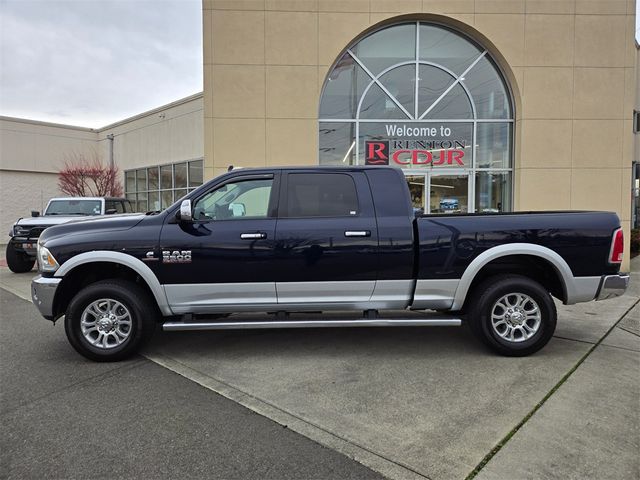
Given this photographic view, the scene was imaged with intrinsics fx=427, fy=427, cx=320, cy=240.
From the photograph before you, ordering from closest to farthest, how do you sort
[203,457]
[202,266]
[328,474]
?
[328,474]
[203,457]
[202,266]

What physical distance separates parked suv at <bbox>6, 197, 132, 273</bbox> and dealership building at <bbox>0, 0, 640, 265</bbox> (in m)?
3.86

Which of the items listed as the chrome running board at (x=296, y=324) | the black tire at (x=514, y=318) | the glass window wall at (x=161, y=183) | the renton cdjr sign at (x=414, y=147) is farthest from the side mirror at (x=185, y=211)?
the glass window wall at (x=161, y=183)

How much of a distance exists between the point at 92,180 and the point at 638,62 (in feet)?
80.1

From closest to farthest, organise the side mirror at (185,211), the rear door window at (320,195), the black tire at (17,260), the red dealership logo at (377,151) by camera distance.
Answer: the side mirror at (185,211)
the rear door window at (320,195)
the black tire at (17,260)
the red dealership logo at (377,151)

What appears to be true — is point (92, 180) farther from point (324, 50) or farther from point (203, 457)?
point (203, 457)

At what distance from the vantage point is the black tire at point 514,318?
4.44m

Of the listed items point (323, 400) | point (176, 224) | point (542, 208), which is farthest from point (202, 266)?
point (542, 208)

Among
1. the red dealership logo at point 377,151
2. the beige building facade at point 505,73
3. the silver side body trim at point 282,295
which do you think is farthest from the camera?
the red dealership logo at point 377,151

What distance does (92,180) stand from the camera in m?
22.0

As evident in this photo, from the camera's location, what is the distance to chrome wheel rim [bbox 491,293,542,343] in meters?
4.48

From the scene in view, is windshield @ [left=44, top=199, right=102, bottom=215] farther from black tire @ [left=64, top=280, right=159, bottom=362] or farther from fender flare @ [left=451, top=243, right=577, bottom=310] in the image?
fender flare @ [left=451, top=243, right=577, bottom=310]

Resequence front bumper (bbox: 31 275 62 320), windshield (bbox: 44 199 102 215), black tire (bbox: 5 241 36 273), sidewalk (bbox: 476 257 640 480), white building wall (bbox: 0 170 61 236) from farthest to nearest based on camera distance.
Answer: white building wall (bbox: 0 170 61 236)
windshield (bbox: 44 199 102 215)
black tire (bbox: 5 241 36 273)
front bumper (bbox: 31 275 62 320)
sidewalk (bbox: 476 257 640 480)

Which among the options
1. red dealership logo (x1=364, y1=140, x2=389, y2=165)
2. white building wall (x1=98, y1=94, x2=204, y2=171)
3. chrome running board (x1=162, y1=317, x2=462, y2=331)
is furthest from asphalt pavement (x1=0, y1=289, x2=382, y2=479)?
white building wall (x1=98, y1=94, x2=204, y2=171)

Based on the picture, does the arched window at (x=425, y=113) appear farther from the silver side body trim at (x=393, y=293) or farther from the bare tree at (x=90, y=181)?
the bare tree at (x=90, y=181)
